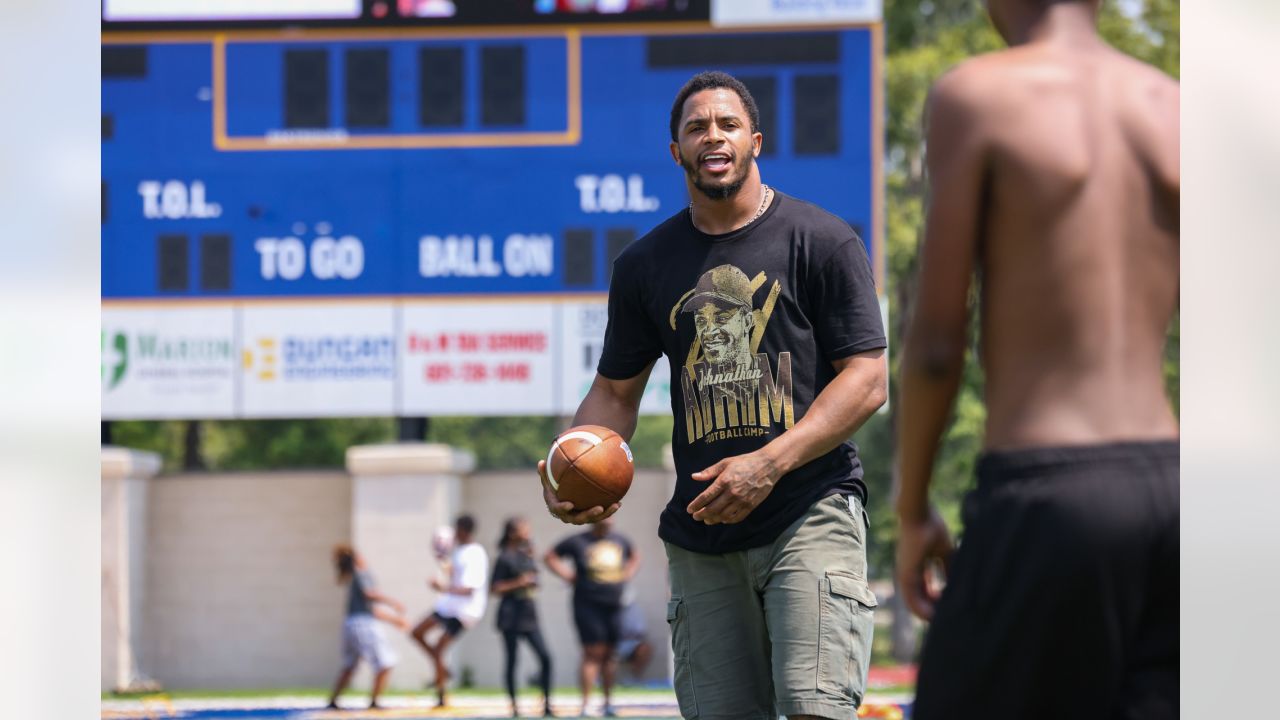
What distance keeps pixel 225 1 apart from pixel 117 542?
695 centimetres

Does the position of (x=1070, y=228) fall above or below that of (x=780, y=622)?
above

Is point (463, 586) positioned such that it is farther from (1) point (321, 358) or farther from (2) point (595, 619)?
(1) point (321, 358)

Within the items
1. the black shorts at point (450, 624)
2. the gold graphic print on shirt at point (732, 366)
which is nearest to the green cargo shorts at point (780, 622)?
the gold graphic print on shirt at point (732, 366)

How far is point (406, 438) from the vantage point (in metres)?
20.2

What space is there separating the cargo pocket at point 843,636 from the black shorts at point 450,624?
11183mm

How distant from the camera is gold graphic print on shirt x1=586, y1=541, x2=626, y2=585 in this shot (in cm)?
1417

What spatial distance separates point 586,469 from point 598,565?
979cm

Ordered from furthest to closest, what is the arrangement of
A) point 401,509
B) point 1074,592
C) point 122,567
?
point 122,567, point 401,509, point 1074,592

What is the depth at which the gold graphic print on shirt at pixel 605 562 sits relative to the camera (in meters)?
14.2

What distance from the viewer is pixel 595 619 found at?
14.4 m

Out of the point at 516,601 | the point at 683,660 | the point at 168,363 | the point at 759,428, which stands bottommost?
the point at 516,601

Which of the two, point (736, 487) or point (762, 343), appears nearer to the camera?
point (736, 487)

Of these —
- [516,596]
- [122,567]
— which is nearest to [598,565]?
[516,596]
